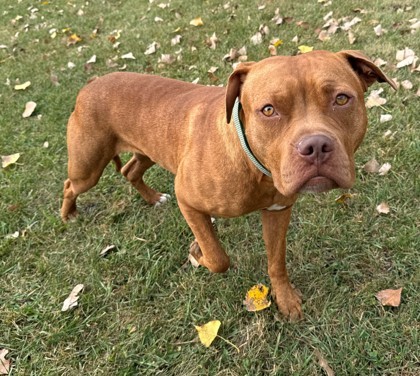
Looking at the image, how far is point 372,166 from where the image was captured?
380 cm

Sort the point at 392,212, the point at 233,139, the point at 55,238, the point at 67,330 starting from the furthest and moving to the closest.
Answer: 1. the point at 55,238
2. the point at 392,212
3. the point at 67,330
4. the point at 233,139

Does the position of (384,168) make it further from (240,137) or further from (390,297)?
(240,137)

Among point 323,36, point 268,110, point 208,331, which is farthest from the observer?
point 323,36

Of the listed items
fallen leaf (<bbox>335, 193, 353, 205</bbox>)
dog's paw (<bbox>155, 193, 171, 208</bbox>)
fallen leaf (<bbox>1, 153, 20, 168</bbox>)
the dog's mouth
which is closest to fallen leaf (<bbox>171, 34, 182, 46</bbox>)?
fallen leaf (<bbox>1, 153, 20, 168</bbox>)

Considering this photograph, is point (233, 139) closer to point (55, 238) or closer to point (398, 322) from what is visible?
point (398, 322)

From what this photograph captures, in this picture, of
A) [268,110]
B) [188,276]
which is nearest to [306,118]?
[268,110]

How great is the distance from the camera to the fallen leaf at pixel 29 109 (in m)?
5.60

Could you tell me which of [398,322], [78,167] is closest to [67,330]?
[78,167]

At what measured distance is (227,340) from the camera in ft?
9.36

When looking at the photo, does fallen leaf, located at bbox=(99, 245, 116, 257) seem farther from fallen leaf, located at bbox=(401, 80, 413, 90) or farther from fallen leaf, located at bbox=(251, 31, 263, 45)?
fallen leaf, located at bbox=(251, 31, 263, 45)

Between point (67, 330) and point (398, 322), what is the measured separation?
2174 mm

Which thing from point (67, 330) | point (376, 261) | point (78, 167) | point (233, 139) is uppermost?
point (233, 139)

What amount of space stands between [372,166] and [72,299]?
2649 millimetres

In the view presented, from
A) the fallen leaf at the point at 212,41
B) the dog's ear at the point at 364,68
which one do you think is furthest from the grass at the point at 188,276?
the dog's ear at the point at 364,68
